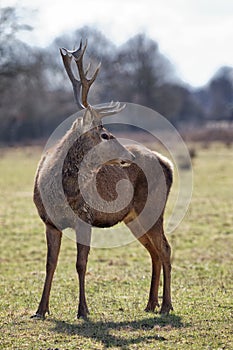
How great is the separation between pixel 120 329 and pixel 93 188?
2162 mm

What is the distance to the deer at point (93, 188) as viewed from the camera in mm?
8516

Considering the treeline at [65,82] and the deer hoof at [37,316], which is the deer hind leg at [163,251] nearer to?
the deer hoof at [37,316]

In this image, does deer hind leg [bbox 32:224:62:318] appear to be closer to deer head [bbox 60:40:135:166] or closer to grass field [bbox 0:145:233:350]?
grass field [bbox 0:145:233:350]

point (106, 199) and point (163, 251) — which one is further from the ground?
point (106, 199)

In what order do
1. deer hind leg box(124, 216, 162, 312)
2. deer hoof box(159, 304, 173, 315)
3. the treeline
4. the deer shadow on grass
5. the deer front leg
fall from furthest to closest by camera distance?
the treeline
deer hind leg box(124, 216, 162, 312)
deer hoof box(159, 304, 173, 315)
the deer front leg
the deer shadow on grass

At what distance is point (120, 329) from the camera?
754cm

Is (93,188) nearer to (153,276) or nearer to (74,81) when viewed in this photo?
(74,81)

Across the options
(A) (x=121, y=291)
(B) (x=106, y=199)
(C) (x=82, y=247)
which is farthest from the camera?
(A) (x=121, y=291)

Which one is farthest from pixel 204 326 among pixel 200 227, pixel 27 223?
pixel 27 223

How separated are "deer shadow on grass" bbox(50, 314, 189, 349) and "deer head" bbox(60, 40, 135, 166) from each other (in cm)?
231

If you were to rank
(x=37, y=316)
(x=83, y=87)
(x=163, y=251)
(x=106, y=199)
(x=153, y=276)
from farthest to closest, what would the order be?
1. (x=153, y=276)
2. (x=163, y=251)
3. (x=106, y=199)
4. (x=83, y=87)
5. (x=37, y=316)

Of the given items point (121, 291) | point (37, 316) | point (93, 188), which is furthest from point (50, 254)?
point (121, 291)

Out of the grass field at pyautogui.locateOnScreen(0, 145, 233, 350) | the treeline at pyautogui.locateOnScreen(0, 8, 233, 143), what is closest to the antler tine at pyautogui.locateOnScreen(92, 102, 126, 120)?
the grass field at pyautogui.locateOnScreen(0, 145, 233, 350)

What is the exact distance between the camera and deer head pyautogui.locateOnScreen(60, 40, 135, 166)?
873 centimetres
